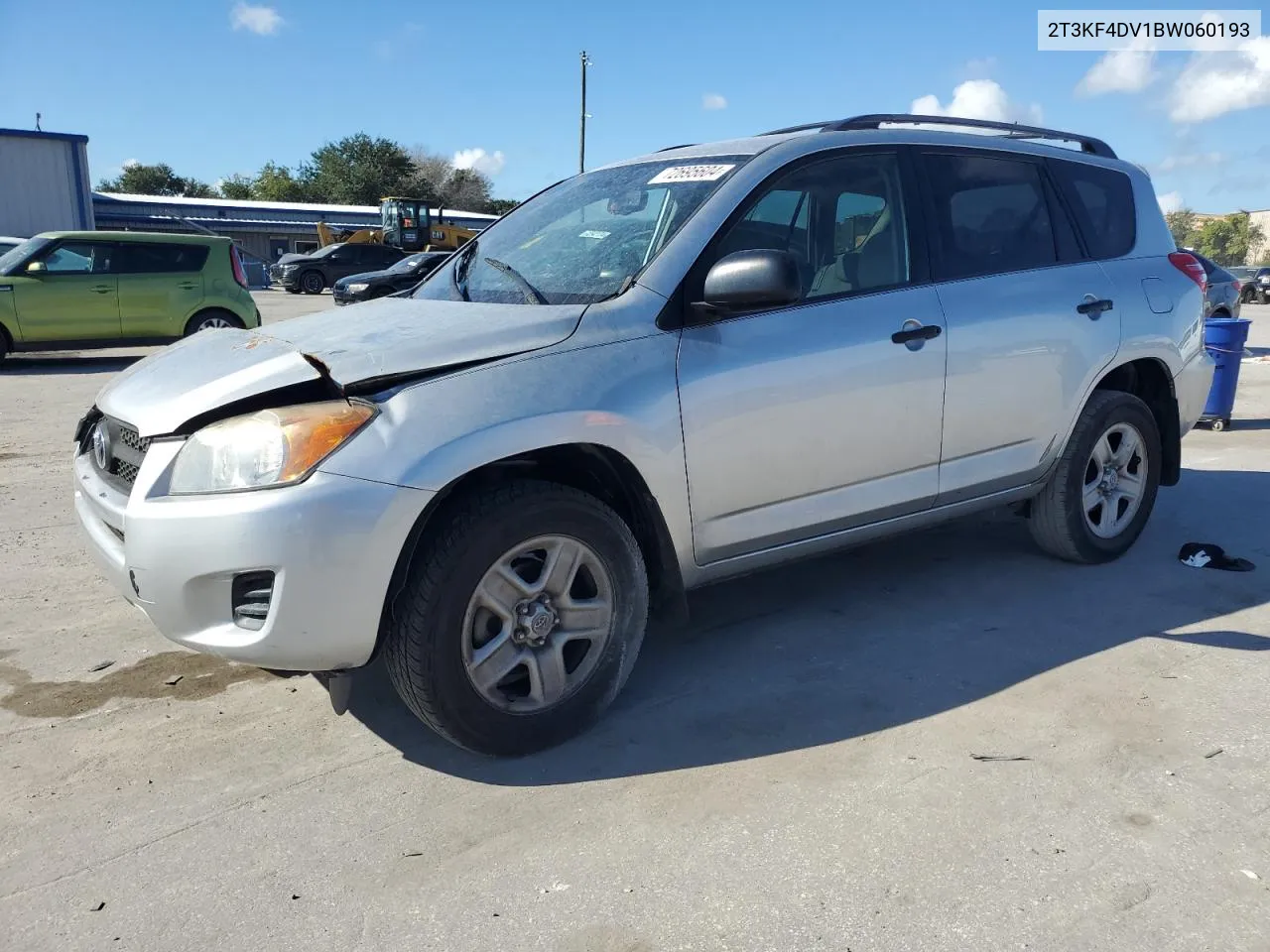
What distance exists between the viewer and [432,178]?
8081 centimetres

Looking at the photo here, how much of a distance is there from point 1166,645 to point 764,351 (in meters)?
1.96

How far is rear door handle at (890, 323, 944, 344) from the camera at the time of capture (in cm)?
366

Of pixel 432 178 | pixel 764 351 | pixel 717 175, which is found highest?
pixel 432 178

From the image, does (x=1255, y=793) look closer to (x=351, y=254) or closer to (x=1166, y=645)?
(x=1166, y=645)

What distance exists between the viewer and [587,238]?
145 inches

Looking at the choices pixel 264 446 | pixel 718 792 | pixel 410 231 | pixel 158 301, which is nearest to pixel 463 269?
pixel 264 446

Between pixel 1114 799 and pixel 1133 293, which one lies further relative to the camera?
pixel 1133 293

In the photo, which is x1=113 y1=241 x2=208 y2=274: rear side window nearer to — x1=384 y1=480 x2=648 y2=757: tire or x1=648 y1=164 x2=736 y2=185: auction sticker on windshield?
x1=648 y1=164 x2=736 y2=185: auction sticker on windshield

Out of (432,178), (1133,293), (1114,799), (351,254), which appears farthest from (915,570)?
(432,178)

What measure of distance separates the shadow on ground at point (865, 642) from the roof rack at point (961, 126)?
75.8 inches

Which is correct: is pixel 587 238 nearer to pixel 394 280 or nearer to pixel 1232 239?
pixel 394 280

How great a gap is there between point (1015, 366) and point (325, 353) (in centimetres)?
266

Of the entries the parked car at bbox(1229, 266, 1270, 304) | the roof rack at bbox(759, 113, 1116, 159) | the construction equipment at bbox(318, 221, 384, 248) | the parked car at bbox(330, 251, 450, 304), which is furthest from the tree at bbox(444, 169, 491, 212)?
the roof rack at bbox(759, 113, 1116, 159)

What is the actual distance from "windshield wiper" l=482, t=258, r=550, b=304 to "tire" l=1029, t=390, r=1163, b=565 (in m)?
2.48
